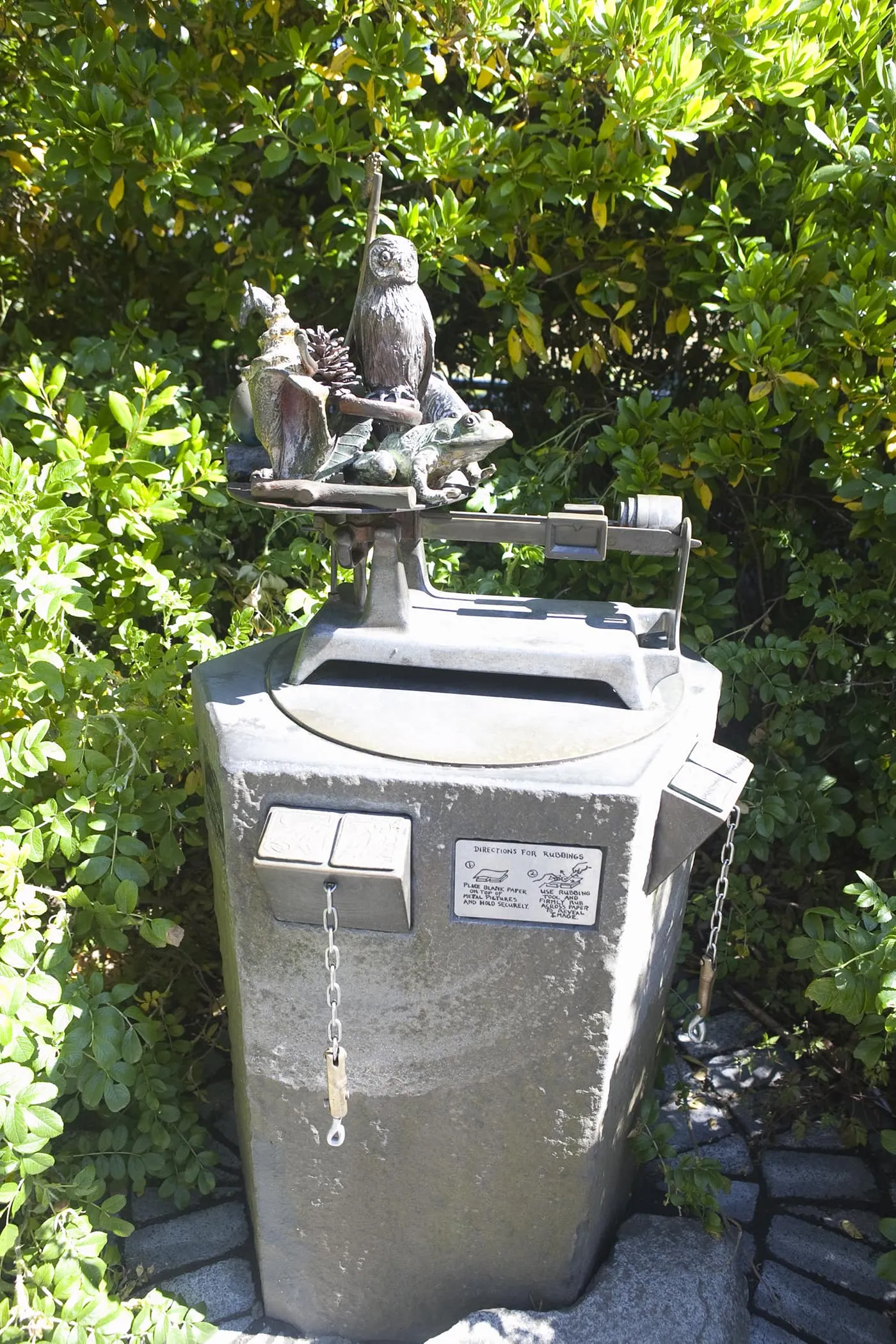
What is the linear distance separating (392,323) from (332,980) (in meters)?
1.19

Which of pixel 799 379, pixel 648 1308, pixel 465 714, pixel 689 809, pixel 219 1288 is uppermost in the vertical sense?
pixel 799 379

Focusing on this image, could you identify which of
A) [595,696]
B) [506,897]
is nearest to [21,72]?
[595,696]

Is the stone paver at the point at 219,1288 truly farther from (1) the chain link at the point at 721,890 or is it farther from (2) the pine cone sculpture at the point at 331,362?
(2) the pine cone sculpture at the point at 331,362

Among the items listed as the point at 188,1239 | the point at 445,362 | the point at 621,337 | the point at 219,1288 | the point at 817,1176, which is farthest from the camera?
the point at 445,362

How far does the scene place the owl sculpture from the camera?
1.74 metres

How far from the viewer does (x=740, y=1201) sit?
2.44 meters

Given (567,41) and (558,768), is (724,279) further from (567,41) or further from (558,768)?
(558,768)

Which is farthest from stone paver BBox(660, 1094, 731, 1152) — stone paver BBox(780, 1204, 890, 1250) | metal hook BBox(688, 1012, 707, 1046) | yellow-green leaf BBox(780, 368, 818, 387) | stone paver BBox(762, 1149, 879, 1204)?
yellow-green leaf BBox(780, 368, 818, 387)

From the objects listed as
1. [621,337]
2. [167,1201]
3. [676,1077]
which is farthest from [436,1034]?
[621,337]

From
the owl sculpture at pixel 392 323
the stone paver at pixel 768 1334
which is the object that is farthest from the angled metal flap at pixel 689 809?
Result: the stone paver at pixel 768 1334

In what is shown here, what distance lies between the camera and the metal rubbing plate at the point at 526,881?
167 cm

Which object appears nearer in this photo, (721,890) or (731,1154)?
(721,890)

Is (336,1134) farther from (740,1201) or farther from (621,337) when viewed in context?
(621,337)

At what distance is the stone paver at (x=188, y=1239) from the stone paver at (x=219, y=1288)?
0.03 metres
